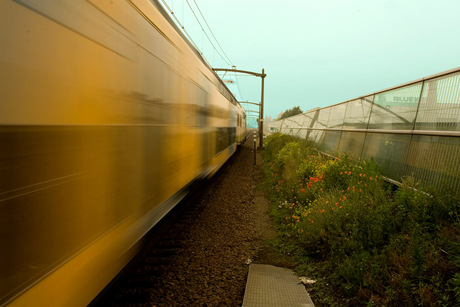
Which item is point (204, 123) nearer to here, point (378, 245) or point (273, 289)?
point (273, 289)

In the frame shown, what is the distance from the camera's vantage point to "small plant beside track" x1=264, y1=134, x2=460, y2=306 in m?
2.66

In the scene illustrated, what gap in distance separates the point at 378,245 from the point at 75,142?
3400mm

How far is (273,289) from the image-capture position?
3438 millimetres

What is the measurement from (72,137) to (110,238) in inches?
40.0

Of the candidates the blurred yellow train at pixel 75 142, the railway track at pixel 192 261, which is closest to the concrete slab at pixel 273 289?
the railway track at pixel 192 261

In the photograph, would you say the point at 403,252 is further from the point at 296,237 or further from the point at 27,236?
the point at 27,236

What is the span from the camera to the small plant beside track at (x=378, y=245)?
2.66 meters

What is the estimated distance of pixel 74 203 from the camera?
81.7 inches

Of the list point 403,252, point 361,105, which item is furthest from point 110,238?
point 361,105

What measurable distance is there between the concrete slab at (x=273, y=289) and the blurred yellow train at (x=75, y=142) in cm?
139

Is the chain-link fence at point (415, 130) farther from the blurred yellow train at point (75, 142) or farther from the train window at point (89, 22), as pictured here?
the train window at point (89, 22)

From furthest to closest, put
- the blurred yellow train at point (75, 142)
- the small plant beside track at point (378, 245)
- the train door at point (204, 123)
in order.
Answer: the train door at point (204, 123)
the small plant beside track at point (378, 245)
the blurred yellow train at point (75, 142)

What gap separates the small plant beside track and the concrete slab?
7.4 inches

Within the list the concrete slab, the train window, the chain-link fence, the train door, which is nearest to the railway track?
the concrete slab
